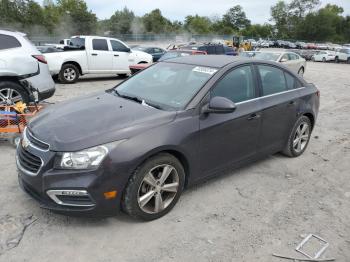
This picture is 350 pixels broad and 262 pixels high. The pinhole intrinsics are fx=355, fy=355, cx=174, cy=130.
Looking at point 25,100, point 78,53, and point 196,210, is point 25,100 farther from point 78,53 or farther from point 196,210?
point 78,53

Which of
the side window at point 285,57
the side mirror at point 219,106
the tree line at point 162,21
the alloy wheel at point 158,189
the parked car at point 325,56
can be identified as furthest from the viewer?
the tree line at point 162,21

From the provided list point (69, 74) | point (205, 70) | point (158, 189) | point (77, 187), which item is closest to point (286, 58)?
point (69, 74)

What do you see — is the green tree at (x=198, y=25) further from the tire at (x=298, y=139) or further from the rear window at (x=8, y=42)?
the tire at (x=298, y=139)

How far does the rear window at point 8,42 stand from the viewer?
6.77m

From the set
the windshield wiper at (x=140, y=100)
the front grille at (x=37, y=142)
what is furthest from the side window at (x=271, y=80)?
the front grille at (x=37, y=142)

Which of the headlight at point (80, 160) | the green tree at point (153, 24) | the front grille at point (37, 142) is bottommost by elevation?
the headlight at point (80, 160)

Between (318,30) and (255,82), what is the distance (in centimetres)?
10109

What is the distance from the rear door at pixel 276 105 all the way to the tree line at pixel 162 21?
4275 cm

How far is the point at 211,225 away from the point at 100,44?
36.6ft

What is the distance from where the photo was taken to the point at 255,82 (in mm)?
4566

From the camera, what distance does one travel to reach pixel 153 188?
3.52 m

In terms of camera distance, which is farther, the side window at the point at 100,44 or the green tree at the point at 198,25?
the green tree at the point at 198,25

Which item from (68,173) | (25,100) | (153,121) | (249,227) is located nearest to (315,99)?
(249,227)

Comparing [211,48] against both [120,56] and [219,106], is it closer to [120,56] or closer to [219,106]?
[120,56]
